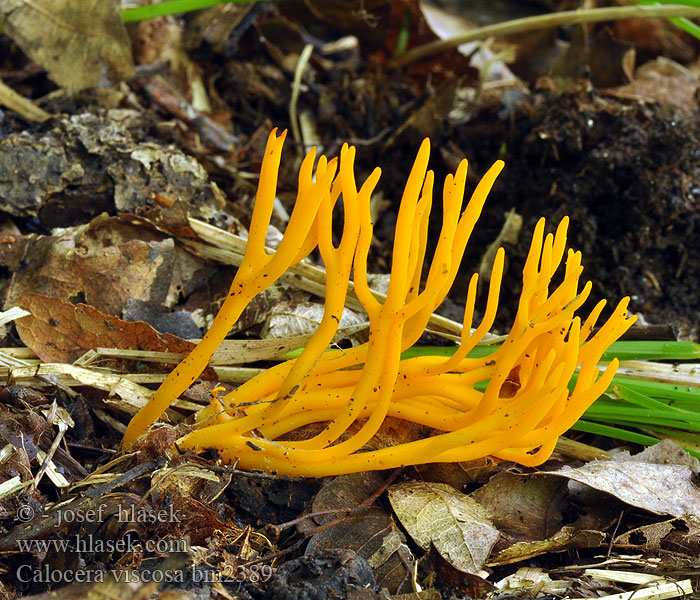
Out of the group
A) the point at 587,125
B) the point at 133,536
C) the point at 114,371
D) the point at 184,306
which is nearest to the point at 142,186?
the point at 184,306

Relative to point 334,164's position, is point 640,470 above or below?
below

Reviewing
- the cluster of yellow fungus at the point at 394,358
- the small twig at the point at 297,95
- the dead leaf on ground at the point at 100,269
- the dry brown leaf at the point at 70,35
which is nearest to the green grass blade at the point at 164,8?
the dry brown leaf at the point at 70,35

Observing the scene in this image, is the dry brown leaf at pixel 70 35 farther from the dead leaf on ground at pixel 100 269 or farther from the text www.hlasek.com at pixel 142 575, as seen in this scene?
the text www.hlasek.com at pixel 142 575

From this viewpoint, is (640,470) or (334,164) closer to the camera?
(334,164)

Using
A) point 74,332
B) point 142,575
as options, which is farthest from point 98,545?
point 74,332

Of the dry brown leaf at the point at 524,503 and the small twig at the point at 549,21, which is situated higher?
the small twig at the point at 549,21

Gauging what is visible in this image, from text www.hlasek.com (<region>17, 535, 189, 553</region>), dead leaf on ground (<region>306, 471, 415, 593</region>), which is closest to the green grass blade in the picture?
dead leaf on ground (<region>306, 471, 415, 593</region>)

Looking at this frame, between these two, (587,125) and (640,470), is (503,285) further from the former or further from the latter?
(640,470)
